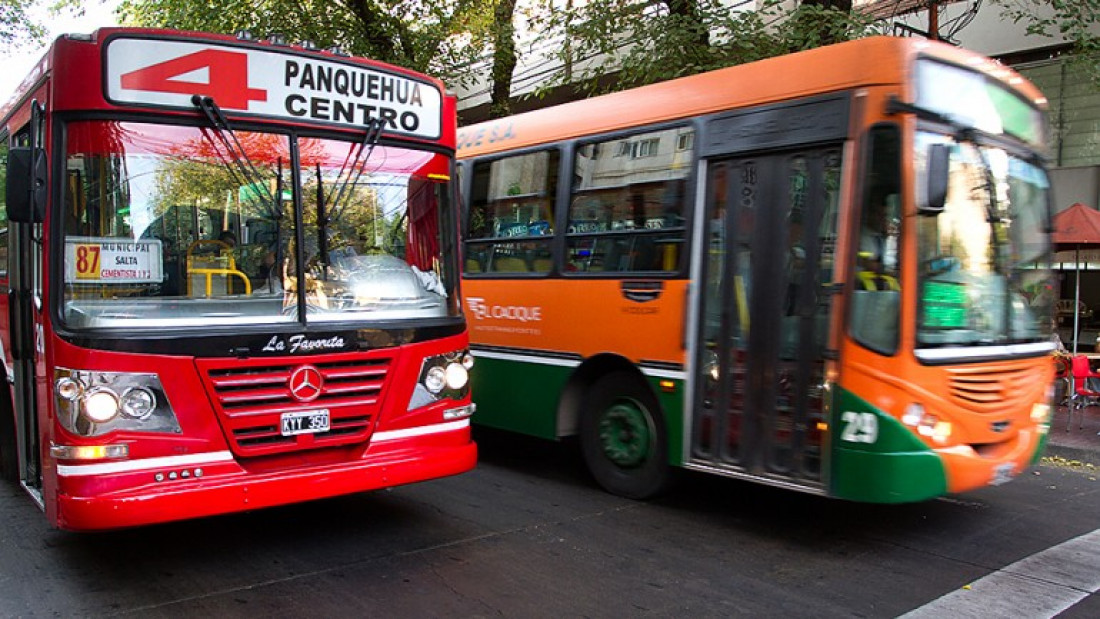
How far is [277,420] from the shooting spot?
4.76m

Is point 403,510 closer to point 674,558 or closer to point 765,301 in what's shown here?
point 674,558

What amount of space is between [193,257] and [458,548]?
7.83 ft

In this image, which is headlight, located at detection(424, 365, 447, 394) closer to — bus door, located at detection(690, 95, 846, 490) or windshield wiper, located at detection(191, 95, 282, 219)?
windshield wiper, located at detection(191, 95, 282, 219)

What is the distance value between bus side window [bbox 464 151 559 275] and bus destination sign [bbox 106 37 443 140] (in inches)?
68.0

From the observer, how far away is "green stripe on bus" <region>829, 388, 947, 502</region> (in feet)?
16.1

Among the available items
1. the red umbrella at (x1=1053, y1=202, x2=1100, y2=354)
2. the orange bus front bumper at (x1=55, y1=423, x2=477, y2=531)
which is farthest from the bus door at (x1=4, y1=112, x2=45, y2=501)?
the red umbrella at (x1=1053, y1=202, x2=1100, y2=354)

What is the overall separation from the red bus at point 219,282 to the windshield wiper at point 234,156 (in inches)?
0.4

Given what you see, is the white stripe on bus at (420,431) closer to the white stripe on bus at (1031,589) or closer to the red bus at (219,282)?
the red bus at (219,282)

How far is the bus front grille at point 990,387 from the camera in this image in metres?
5.09

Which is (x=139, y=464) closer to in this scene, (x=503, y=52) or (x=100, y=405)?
(x=100, y=405)

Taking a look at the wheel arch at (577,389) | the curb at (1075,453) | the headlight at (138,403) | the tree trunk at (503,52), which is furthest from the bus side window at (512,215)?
the tree trunk at (503,52)

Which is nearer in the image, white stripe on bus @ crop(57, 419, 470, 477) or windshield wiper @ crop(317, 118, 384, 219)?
white stripe on bus @ crop(57, 419, 470, 477)

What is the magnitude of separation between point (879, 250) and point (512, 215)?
136 inches

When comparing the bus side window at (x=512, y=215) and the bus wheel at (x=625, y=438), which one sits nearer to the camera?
the bus wheel at (x=625, y=438)
